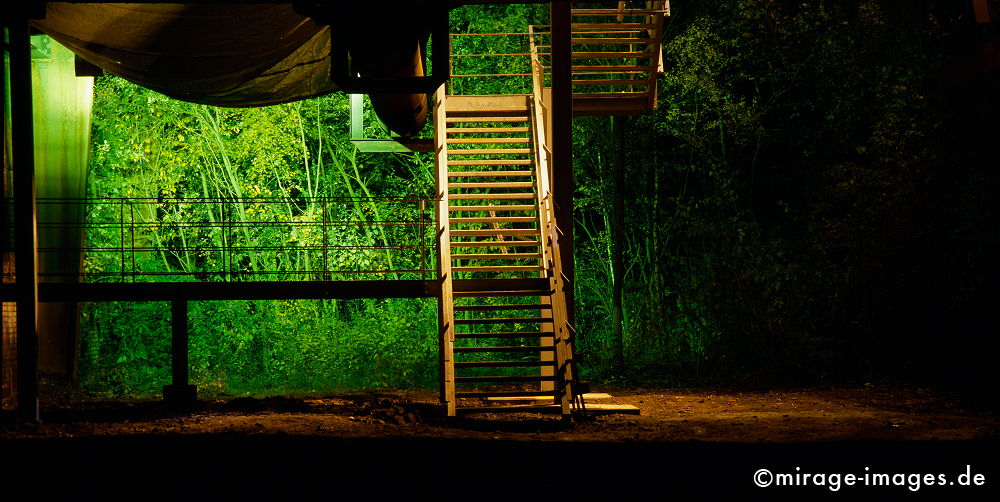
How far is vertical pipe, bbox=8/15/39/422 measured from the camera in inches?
350

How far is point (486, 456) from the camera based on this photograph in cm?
722

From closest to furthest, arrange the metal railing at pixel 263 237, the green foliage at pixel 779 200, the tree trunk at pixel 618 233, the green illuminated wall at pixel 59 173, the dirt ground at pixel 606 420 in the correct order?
the dirt ground at pixel 606 420 < the green illuminated wall at pixel 59 173 < the green foliage at pixel 779 200 < the tree trunk at pixel 618 233 < the metal railing at pixel 263 237

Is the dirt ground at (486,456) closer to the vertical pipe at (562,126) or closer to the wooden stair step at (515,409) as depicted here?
the wooden stair step at (515,409)

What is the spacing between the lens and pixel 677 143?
1781 cm

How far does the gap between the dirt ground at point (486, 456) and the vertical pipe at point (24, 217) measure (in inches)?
19.2

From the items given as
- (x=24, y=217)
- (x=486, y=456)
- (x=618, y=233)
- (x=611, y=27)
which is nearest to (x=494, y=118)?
(x=611, y=27)

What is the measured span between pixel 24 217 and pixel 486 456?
17.1 ft

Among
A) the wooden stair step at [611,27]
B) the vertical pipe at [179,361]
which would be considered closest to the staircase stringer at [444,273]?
the wooden stair step at [611,27]

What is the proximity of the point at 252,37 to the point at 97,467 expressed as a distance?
5.14 meters

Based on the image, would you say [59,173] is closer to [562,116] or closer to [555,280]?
[562,116]

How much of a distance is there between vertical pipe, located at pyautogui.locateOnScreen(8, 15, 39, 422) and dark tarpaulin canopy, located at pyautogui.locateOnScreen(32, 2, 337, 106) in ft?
2.21

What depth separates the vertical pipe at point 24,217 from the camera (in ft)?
29.1

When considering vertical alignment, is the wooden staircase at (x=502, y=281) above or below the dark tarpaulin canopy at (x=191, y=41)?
below

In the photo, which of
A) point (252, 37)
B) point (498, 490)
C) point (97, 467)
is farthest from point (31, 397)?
point (498, 490)
